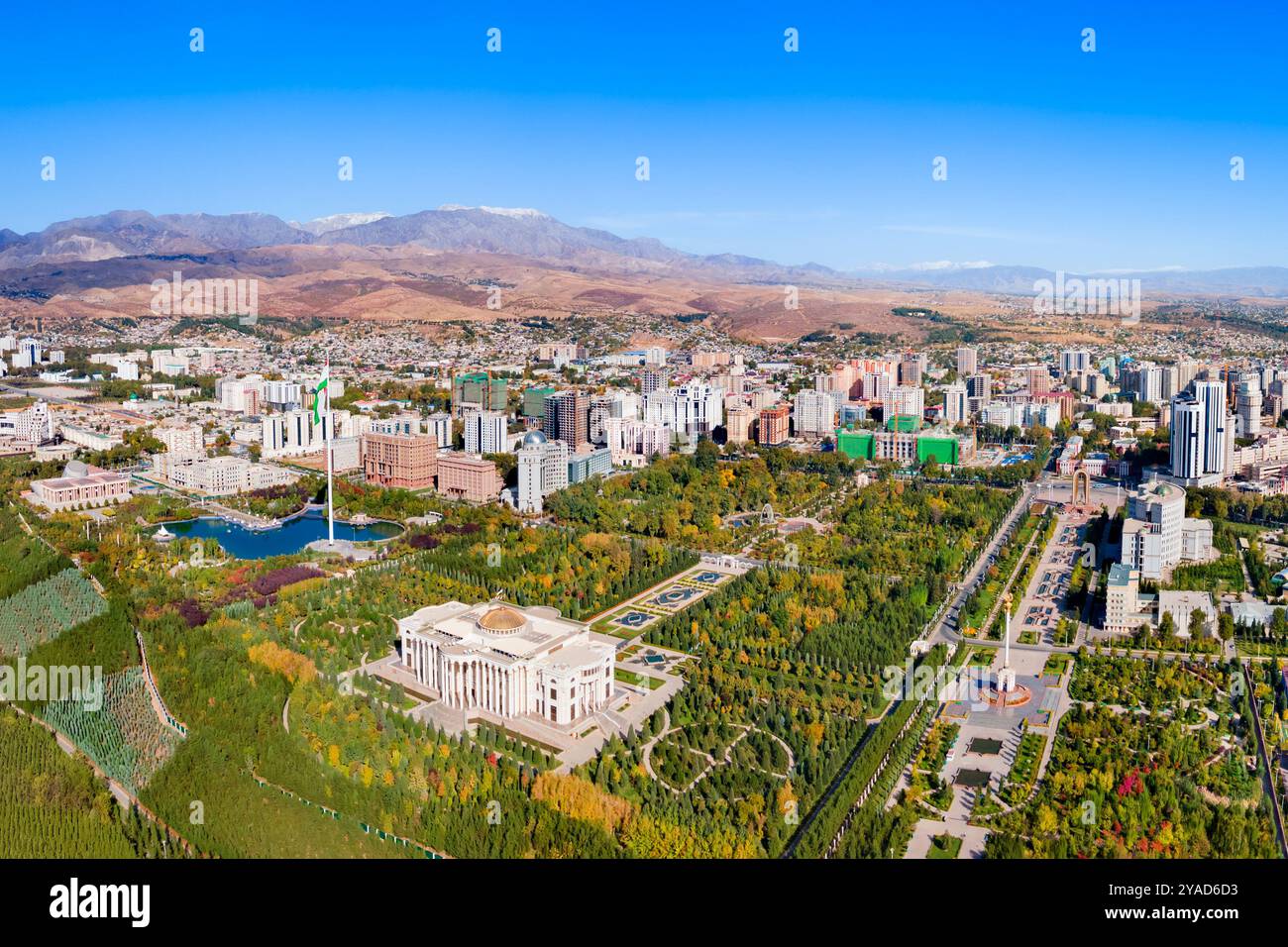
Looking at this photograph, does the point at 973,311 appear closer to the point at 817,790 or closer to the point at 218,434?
the point at 218,434

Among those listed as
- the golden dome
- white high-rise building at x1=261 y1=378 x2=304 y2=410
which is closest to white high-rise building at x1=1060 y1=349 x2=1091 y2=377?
white high-rise building at x1=261 y1=378 x2=304 y2=410

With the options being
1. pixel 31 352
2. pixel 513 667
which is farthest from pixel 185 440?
pixel 31 352

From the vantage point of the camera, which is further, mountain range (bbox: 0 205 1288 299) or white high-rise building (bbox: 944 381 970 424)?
mountain range (bbox: 0 205 1288 299)

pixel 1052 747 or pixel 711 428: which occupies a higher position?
pixel 711 428

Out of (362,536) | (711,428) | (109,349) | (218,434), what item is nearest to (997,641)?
(362,536)

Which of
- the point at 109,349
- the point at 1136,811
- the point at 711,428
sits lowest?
the point at 1136,811

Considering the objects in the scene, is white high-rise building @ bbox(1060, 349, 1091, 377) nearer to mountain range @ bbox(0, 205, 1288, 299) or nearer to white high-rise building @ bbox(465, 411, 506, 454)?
white high-rise building @ bbox(465, 411, 506, 454)
